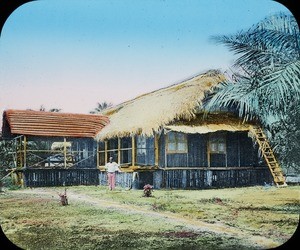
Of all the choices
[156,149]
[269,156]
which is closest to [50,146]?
[156,149]

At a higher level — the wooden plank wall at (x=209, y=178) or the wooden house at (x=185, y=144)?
the wooden house at (x=185, y=144)

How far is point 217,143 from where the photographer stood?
21.0ft

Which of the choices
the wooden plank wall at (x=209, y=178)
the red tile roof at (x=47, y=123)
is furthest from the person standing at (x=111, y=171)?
the wooden plank wall at (x=209, y=178)

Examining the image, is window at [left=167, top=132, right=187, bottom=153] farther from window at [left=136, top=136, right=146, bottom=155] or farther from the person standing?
the person standing

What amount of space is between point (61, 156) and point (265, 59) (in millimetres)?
2349

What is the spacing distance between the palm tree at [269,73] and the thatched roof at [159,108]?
28cm

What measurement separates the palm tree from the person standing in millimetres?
1431

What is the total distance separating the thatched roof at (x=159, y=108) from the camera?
19.0ft

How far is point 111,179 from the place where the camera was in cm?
577

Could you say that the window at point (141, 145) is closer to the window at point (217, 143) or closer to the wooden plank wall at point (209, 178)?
the wooden plank wall at point (209, 178)

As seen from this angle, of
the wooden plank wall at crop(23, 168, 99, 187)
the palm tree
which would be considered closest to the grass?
the wooden plank wall at crop(23, 168, 99, 187)

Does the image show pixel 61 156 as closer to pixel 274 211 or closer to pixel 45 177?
pixel 45 177

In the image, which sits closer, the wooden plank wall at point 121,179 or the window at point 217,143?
the wooden plank wall at point 121,179

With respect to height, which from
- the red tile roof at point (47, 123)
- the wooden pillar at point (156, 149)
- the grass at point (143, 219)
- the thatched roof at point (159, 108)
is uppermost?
the thatched roof at point (159, 108)
